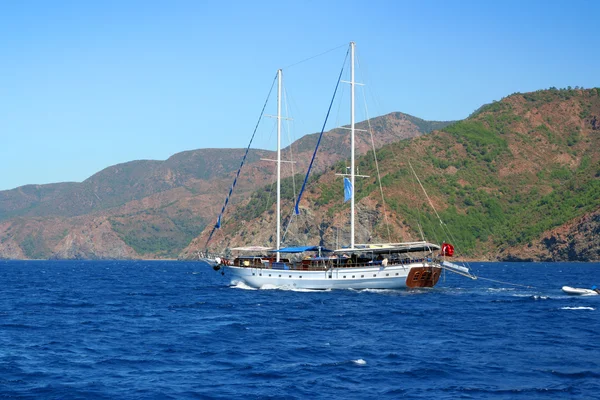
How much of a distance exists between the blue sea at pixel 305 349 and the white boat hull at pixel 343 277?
7.79 metres

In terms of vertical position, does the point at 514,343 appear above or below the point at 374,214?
below

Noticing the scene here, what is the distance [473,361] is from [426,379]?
4.76m

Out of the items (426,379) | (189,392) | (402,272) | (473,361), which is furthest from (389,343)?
(402,272)

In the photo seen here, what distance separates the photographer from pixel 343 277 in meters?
76.9

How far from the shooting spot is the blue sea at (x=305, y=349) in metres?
30.9

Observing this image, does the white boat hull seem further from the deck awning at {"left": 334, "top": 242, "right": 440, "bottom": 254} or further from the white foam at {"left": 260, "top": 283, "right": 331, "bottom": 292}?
the deck awning at {"left": 334, "top": 242, "right": 440, "bottom": 254}

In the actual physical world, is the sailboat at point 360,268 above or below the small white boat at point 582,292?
above

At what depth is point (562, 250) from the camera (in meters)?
195

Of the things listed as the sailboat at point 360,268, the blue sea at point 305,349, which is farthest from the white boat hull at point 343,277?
the blue sea at point 305,349

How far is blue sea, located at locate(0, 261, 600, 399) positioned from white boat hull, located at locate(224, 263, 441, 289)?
779cm

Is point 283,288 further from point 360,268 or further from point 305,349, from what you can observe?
point 305,349

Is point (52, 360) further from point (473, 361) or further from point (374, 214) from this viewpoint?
point (374, 214)

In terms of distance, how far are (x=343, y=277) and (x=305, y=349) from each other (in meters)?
37.1

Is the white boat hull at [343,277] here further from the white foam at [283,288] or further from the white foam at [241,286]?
the white foam at [241,286]
